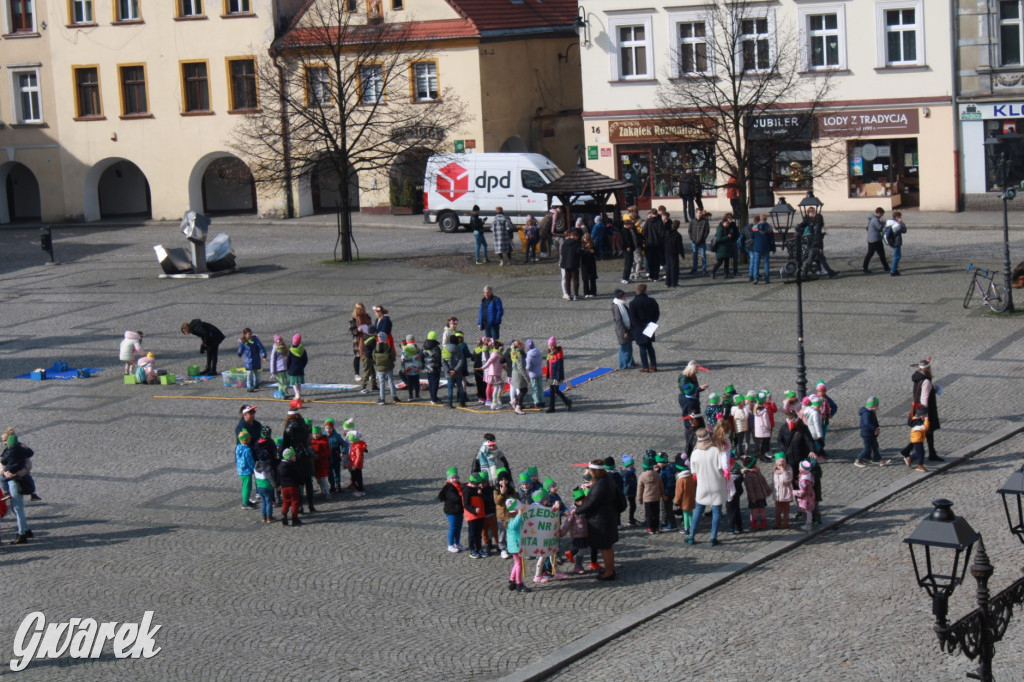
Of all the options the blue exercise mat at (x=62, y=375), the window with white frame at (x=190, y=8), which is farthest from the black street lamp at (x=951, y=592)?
the window with white frame at (x=190, y=8)

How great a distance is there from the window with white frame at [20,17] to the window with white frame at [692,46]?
84.6 feet

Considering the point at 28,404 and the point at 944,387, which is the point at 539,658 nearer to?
the point at 944,387

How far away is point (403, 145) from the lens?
140ft

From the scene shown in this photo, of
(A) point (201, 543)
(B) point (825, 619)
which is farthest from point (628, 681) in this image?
(A) point (201, 543)

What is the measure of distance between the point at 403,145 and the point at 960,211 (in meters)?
18.0

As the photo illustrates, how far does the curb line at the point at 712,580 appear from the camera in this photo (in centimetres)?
1373

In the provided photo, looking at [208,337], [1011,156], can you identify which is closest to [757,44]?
[1011,156]

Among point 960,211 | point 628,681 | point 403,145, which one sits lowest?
point 628,681

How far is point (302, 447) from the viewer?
19031 millimetres

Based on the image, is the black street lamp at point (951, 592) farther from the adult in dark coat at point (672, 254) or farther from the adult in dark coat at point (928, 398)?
the adult in dark coat at point (672, 254)

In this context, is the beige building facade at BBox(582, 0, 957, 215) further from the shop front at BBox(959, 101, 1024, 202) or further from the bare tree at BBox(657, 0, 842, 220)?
the shop front at BBox(959, 101, 1024, 202)

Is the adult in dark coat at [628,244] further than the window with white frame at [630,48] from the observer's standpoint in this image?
No

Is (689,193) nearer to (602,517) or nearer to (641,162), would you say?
(641,162)

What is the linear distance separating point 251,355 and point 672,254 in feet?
38.8
